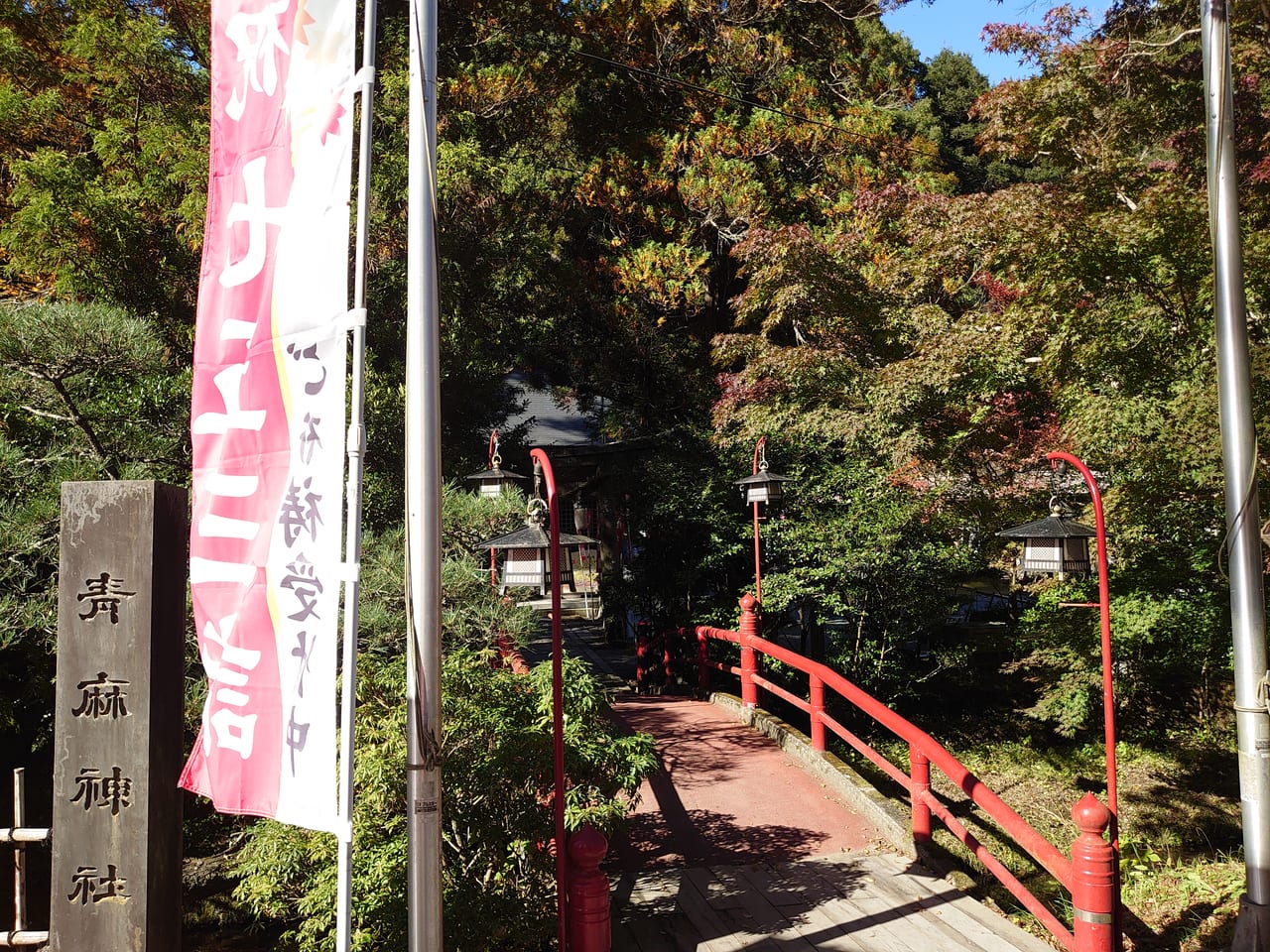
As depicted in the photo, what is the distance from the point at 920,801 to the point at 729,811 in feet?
4.67

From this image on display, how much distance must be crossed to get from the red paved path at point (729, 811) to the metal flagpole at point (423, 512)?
311 centimetres

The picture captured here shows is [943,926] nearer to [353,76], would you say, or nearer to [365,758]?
[365,758]

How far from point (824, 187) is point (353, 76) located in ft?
40.2

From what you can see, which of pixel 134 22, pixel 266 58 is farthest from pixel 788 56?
pixel 266 58

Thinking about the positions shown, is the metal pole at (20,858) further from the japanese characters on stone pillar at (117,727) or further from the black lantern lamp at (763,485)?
the black lantern lamp at (763,485)

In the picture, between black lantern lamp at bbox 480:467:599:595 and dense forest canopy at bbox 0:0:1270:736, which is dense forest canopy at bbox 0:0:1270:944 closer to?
dense forest canopy at bbox 0:0:1270:736

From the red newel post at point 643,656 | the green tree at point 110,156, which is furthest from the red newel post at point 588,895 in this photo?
the red newel post at point 643,656

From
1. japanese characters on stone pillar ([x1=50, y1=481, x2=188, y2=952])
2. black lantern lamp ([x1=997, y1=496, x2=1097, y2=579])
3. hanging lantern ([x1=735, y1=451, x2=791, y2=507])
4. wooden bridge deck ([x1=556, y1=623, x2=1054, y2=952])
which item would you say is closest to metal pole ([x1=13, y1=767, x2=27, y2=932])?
japanese characters on stone pillar ([x1=50, y1=481, x2=188, y2=952])

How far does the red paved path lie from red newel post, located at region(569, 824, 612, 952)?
5.67 feet

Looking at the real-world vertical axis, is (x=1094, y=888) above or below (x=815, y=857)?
above

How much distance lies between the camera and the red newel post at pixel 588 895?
4336 millimetres

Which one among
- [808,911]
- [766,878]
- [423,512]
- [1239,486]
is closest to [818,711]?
[766,878]

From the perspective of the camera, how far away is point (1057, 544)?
6605mm

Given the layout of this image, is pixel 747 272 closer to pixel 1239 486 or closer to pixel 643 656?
pixel 643 656
